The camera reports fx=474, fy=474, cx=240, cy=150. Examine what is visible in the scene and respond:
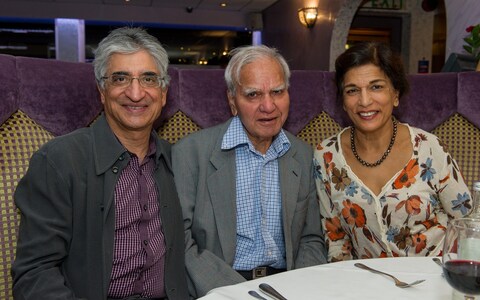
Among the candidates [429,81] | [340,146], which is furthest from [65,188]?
[429,81]

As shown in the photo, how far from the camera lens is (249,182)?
1.87 meters

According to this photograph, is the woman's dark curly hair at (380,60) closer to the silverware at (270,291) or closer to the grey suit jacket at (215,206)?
the grey suit jacket at (215,206)

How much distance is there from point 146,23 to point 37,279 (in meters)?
10.0

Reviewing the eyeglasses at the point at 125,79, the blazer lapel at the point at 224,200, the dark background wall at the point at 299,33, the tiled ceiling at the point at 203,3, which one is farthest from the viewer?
the tiled ceiling at the point at 203,3

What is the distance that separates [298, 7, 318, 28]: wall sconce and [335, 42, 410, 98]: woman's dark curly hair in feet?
18.6

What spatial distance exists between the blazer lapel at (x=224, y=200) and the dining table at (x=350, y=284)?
2.08 ft

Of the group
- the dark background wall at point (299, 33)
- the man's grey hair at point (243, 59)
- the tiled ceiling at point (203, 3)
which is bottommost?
the man's grey hair at point (243, 59)

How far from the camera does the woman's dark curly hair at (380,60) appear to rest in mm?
1884

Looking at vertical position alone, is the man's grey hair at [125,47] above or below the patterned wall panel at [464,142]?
above

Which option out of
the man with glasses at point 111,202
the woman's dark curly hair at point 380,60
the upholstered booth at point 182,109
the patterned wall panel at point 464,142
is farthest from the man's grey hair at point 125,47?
the patterned wall panel at point 464,142

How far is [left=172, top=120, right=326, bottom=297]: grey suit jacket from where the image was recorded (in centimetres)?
171

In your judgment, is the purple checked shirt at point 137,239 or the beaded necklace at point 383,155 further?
the beaded necklace at point 383,155

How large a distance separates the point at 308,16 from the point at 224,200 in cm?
612

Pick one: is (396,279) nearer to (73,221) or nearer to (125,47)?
(73,221)
